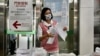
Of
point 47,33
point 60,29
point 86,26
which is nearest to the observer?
point 47,33

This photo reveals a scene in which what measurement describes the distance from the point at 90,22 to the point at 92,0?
255mm

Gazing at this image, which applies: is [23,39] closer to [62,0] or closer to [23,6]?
[23,6]

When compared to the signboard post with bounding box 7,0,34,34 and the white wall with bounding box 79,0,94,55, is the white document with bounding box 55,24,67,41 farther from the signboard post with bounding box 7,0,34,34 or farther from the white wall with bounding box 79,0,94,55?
the signboard post with bounding box 7,0,34,34

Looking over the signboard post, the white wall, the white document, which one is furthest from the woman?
the white wall

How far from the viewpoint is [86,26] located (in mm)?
2256

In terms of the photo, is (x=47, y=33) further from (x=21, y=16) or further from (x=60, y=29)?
(x=21, y=16)

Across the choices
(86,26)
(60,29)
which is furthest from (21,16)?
(86,26)

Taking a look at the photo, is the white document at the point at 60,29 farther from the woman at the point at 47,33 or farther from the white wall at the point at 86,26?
the white wall at the point at 86,26

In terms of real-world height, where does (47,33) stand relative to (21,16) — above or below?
below

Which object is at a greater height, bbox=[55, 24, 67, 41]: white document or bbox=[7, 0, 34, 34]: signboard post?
bbox=[7, 0, 34, 34]: signboard post

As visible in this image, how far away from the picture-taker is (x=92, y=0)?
2.19 meters

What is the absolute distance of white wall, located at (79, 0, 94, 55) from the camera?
224 centimetres

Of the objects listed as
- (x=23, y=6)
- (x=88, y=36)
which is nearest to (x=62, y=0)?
(x=88, y=36)

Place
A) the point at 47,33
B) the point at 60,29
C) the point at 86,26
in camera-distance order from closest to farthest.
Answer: the point at 47,33
the point at 60,29
the point at 86,26
